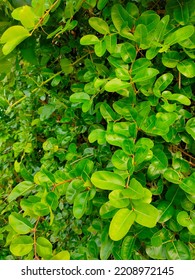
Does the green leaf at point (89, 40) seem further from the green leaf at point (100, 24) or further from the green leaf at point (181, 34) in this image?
the green leaf at point (181, 34)

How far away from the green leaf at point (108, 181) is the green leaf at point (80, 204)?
3.6 inches

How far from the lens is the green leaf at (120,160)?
0.67 metres

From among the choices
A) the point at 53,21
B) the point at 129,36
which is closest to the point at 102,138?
the point at 129,36

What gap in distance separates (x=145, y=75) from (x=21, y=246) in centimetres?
42

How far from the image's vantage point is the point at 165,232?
738mm

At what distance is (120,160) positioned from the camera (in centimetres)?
67

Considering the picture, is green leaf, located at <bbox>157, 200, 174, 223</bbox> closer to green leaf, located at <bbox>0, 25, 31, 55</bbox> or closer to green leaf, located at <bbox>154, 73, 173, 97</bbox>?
green leaf, located at <bbox>154, 73, 173, 97</bbox>

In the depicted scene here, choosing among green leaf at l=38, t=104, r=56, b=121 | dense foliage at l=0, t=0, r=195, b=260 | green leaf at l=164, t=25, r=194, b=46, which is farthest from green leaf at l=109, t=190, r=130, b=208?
green leaf at l=38, t=104, r=56, b=121

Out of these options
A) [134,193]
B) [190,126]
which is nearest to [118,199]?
[134,193]

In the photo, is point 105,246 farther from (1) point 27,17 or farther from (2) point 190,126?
(1) point 27,17

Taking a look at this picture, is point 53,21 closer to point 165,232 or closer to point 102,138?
point 102,138

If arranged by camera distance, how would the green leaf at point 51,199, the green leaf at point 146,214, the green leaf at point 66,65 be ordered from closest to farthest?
the green leaf at point 146,214 < the green leaf at point 51,199 < the green leaf at point 66,65

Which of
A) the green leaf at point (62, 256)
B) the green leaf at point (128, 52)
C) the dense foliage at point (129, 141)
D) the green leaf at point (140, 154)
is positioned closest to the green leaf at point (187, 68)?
the dense foliage at point (129, 141)
